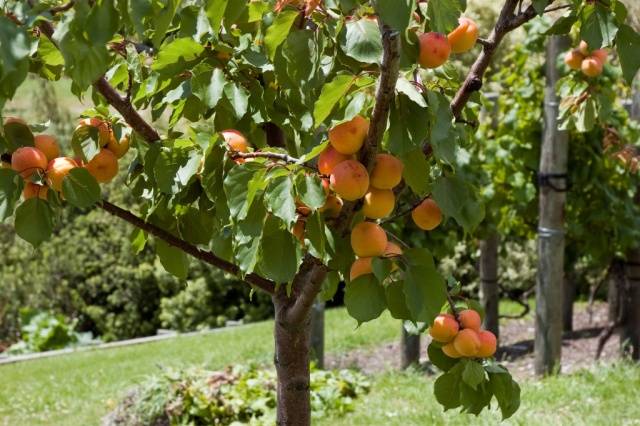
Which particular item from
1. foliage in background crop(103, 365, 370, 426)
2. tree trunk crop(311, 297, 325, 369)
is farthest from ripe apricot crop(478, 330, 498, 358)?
tree trunk crop(311, 297, 325, 369)

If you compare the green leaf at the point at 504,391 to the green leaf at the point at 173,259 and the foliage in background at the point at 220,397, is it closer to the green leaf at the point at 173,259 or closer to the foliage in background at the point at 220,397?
the green leaf at the point at 173,259

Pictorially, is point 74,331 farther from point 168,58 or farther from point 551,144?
point 168,58

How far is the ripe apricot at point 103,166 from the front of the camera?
1.55 meters

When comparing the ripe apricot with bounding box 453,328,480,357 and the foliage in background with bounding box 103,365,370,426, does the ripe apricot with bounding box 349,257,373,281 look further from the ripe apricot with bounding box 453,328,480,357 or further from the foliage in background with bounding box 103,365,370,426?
the foliage in background with bounding box 103,365,370,426

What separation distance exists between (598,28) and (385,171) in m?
0.43

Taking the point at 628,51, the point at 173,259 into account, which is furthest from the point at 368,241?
the point at 173,259

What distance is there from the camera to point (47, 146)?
1.48 meters

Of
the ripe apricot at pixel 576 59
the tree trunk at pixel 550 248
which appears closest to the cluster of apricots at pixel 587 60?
the ripe apricot at pixel 576 59

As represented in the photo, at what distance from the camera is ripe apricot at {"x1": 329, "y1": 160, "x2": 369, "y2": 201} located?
125 cm

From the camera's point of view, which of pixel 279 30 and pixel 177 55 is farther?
pixel 177 55

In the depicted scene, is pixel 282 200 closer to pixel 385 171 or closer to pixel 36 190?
pixel 385 171

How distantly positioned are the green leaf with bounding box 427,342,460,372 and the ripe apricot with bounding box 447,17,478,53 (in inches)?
23.8

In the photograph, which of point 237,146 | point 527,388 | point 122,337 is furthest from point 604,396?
point 122,337

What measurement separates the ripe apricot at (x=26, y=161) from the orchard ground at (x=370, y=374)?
574 mm
